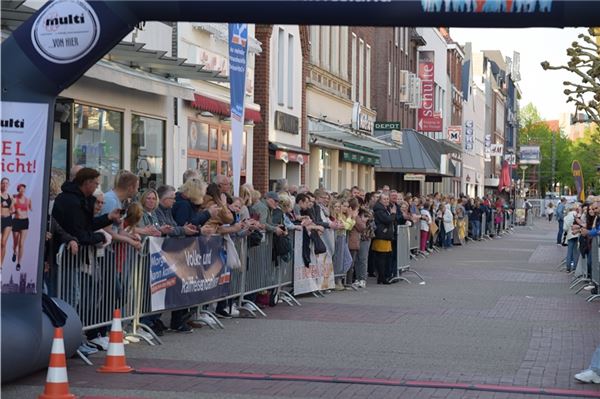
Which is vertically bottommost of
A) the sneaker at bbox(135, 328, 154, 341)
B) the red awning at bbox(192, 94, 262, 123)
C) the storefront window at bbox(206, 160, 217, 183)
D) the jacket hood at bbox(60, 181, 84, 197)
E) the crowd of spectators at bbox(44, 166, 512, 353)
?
the sneaker at bbox(135, 328, 154, 341)

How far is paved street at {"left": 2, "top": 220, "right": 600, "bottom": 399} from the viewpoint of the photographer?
9.63m

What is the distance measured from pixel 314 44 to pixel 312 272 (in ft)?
59.9

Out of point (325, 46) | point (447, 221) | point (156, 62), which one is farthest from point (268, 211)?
point (447, 221)

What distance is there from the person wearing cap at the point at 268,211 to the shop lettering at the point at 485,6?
25.2 feet

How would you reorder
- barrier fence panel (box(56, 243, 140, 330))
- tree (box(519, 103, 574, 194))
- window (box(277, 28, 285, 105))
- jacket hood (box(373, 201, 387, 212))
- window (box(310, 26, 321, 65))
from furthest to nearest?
tree (box(519, 103, 574, 194)), window (box(310, 26, 321, 65)), window (box(277, 28, 285, 105)), jacket hood (box(373, 201, 387, 212)), barrier fence panel (box(56, 243, 140, 330))

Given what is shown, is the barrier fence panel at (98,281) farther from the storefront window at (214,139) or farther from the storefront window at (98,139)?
the storefront window at (214,139)

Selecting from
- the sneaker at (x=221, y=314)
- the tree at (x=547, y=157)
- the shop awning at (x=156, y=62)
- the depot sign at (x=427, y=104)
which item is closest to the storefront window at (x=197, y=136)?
the shop awning at (x=156, y=62)

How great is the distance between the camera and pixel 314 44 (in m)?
36.1

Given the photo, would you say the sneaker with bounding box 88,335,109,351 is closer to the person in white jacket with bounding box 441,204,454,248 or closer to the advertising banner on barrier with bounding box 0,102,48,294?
the advertising banner on barrier with bounding box 0,102,48,294

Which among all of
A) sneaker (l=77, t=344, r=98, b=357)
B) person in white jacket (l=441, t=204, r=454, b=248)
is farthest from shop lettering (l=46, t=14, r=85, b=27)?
person in white jacket (l=441, t=204, r=454, b=248)

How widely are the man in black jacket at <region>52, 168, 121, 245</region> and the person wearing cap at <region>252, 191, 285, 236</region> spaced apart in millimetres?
5380

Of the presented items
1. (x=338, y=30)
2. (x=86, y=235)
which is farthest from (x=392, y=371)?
(x=338, y=30)

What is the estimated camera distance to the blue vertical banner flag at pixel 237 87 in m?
16.9

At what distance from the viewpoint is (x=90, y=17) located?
953 cm
